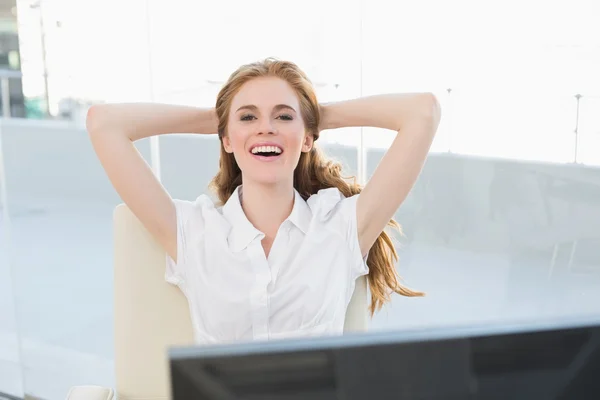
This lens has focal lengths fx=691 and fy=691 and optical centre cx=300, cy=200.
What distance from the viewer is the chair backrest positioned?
1521 mm

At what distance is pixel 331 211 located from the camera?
1.62m

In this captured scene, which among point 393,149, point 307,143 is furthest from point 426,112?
point 307,143

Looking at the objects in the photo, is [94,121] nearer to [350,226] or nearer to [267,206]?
[267,206]

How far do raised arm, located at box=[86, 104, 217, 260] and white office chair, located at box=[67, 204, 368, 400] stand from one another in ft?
0.14

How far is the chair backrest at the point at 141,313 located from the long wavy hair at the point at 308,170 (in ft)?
0.92

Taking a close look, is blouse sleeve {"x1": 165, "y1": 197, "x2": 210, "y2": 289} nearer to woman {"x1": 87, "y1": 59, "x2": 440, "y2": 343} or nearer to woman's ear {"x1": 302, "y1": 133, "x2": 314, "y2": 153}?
woman {"x1": 87, "y1": 59, "x2": 440, "y2": 343}

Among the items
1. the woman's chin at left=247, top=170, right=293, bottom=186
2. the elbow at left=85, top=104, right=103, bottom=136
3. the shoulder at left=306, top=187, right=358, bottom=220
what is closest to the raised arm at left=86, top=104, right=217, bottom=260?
the elbow at left=85, top=104, right=103, bottom=136

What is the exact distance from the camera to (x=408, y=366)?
500 mm

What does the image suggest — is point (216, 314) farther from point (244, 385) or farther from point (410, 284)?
point (410, 284)

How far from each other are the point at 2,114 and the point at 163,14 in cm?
156

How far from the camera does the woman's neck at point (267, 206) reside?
1.60m

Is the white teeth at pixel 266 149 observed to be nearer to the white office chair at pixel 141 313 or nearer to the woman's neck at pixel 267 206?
the woman's neck at pixel 267 206

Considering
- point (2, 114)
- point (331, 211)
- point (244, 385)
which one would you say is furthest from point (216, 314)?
point (2, 114)

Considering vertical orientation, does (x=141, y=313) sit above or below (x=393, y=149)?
below
